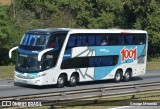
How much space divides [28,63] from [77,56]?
3.52m

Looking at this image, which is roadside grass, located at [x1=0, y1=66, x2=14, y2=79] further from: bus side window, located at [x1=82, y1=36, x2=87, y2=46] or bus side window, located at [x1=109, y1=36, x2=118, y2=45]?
bus side window, located at [x1=109, y1=36, x2=118, y2=45]

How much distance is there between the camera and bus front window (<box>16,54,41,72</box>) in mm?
27953

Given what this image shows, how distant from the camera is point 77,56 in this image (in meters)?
30.1

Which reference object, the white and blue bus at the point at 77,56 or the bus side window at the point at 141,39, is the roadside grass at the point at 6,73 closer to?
the white and blue bus at the point at 77,56

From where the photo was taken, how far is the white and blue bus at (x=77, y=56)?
28141mm

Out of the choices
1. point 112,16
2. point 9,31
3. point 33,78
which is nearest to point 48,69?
point 33,78

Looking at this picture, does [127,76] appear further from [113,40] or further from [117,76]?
[113,40]

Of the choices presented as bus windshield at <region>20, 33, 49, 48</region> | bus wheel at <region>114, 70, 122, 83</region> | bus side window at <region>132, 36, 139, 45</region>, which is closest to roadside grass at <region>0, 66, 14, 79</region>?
bus windshield at <region>20, 33, 49, 48</region>

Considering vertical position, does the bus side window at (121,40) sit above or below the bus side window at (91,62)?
above

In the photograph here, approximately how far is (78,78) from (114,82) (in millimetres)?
4115

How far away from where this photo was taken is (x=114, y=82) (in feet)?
A: 111

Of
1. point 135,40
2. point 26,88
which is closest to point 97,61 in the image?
point 135,40

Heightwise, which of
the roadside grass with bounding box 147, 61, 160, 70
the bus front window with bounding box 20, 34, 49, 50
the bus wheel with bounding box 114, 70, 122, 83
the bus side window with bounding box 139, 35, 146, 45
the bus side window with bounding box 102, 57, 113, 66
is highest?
the bus front window with bounding box 20, 34, 49, 50

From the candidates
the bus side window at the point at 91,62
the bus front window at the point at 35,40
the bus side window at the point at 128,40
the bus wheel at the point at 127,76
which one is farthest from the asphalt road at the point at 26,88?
the bus side window at the point at 128,40
